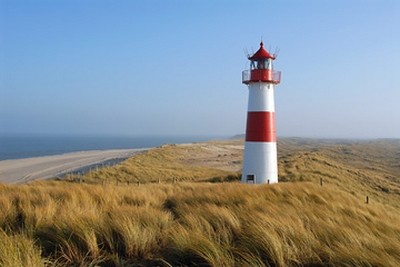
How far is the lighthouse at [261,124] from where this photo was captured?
15.7 metres

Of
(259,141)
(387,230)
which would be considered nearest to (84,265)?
(387,230)

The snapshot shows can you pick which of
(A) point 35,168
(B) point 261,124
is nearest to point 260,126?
(B) point 261,124

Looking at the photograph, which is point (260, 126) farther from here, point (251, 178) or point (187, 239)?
point (187, 239)

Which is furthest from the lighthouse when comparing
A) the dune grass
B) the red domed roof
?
the dune grass

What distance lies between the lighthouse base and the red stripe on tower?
0.21 meters

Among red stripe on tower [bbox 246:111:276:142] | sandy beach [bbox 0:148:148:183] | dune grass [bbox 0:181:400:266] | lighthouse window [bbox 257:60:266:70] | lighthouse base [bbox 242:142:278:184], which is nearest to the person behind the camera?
dune grass [bbox 0:181:400:266]

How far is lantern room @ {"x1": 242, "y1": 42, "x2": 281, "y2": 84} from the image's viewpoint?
15.8 meters

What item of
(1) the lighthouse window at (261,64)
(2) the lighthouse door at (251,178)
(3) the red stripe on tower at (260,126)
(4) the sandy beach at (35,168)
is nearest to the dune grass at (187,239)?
(3) the red stripe on tower at (260,126)

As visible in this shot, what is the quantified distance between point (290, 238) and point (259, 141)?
36.4 feet

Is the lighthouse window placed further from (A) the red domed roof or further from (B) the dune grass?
(B) the dune grass

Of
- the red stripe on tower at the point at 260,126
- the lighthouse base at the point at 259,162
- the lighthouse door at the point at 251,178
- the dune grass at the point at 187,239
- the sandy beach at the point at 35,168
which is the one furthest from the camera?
the sandy beach at the point at 35,168

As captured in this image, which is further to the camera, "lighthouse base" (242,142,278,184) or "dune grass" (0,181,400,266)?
"lighthouse base" (242,142,278,184)

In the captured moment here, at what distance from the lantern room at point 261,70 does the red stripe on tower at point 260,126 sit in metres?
1.38

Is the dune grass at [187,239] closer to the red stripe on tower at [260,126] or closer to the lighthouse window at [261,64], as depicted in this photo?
the red stripe on tower at [260,126]
